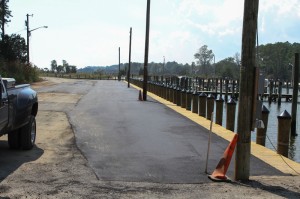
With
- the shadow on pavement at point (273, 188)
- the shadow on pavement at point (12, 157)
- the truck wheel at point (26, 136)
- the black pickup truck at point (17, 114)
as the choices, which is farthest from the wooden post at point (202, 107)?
the shadow on pavement at point (273, 188)


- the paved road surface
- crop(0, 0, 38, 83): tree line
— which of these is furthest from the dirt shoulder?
crop(0, 0, 38, 83): tree line

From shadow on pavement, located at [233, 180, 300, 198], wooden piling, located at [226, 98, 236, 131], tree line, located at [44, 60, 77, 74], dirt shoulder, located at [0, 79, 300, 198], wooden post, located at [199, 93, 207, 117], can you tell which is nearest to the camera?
dirt shoulder, located at [0, 79, 300, 198]

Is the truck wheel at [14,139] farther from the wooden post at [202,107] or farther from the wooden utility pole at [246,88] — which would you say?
the wooden post at [202,107]

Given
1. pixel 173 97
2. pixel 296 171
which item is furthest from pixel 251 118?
pixel 173 97

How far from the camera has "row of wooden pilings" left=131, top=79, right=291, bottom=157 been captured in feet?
36.3

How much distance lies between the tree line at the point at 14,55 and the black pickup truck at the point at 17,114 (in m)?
39.5

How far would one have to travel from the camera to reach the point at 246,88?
762 centimetres

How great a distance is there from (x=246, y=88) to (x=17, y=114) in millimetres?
4407

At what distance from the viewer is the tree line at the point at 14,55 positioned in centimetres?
5100

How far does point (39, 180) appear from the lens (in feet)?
23.3

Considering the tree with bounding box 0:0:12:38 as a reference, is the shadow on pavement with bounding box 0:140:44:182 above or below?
below

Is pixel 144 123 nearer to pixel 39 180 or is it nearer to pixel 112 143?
pixel 112 143

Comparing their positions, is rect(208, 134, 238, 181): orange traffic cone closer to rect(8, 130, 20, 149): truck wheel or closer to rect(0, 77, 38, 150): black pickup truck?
rect(0, 77, 38, 150): black pickup truck

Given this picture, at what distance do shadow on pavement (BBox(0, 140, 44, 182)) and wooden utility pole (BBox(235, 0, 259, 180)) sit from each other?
382 centimetres
